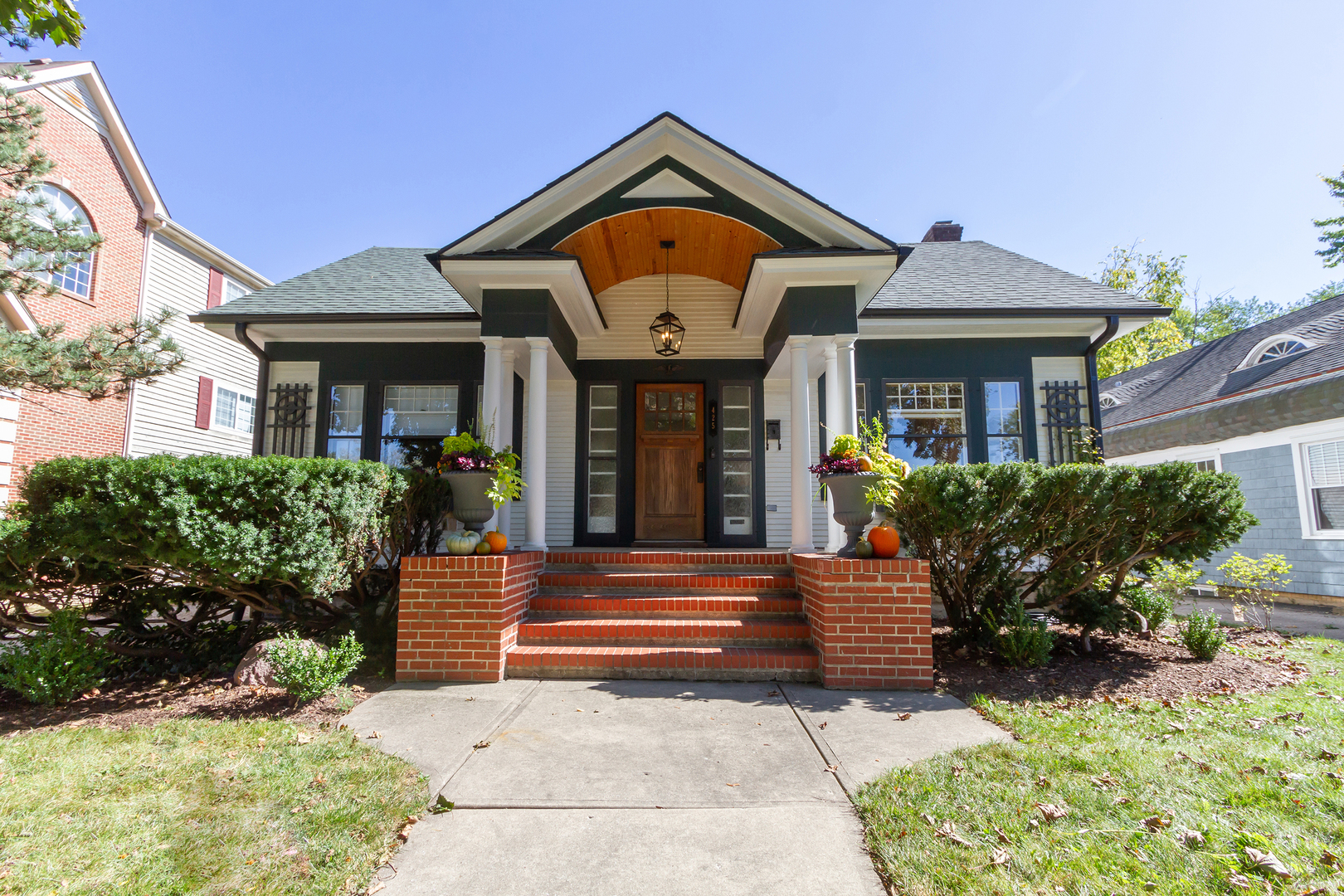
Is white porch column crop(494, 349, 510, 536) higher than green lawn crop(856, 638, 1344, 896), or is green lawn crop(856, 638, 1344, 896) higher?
white porch column crop(494, 349, 510, 536)

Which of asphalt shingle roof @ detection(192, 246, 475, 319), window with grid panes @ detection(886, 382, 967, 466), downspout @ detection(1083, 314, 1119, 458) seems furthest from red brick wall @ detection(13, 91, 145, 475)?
downspout @ detection(1083, 314, 1119, 458)

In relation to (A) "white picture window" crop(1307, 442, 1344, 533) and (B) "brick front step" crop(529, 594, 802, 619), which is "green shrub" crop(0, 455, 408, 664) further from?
(A) "white picture window" crop(1307, 442, 1344, 533)

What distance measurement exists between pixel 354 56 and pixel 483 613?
638 cm

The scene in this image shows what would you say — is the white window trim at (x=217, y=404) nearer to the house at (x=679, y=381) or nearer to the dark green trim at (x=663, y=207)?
the house at (x=679, y=381)

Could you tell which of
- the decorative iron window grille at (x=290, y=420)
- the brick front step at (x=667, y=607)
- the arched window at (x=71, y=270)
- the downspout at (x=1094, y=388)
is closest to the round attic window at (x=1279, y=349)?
the downspout at (x=1094, y=388)

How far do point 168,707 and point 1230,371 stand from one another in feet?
50.2

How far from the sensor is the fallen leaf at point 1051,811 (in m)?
2.33

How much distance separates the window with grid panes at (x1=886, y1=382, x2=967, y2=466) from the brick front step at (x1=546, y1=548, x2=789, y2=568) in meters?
2.71

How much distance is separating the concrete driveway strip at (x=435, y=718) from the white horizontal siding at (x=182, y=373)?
11.1 m

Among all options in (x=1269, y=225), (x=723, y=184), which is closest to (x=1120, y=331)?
(x=723, y=184)

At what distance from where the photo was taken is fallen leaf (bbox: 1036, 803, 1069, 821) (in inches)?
91.9

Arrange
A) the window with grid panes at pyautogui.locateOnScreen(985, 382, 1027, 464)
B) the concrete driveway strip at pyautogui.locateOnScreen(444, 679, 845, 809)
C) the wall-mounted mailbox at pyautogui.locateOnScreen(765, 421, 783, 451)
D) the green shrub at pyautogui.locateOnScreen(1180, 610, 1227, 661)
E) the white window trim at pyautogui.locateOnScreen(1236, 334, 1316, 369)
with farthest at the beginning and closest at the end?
the white window trim at pyautogui.locateOnScreen(1236, 334, 1316, 369), the wall-mounted mailbox at pyautogui.locateOnScreen(765, 421, 783, 451), the window with grid panes at pyautogui.locateOnScreen(985, 382, 1027, 464), the green shrub at pyautogui.locateOnScreen(1180, 610, 1227, 661), the concrete driveway strip at pyautogui.locateOnScreen(444, 679, 845, 809)

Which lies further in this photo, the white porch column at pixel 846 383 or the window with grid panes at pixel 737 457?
the window with grid panes at pixel 737 457

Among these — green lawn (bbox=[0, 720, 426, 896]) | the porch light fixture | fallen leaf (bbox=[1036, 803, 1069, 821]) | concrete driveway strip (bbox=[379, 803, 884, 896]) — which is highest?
the porch light fixture
